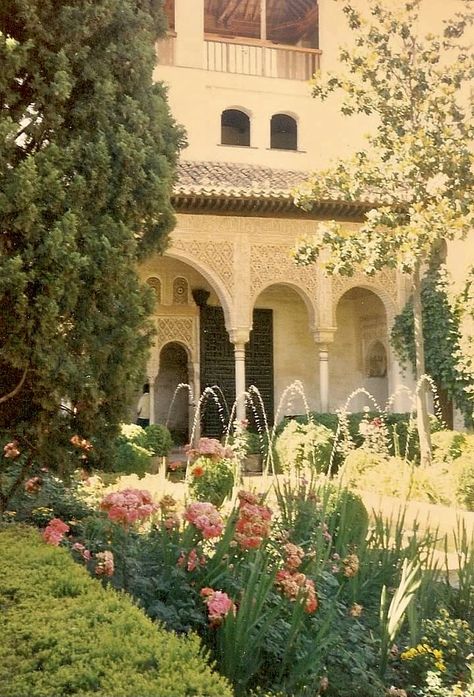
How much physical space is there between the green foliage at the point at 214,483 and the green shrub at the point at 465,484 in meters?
3.03

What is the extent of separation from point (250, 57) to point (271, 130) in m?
1.71

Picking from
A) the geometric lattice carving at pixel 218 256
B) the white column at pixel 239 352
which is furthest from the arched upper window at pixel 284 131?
the white column at pixel 239 352

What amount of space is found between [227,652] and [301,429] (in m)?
10.5

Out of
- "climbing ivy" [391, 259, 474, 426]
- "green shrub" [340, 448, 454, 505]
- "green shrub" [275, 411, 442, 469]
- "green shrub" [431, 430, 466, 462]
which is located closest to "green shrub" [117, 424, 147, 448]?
"green shrub" [275, 411, 442, 469]

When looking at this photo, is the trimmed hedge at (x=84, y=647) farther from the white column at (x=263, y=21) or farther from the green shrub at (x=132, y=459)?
the white column at (x=263, y=21)

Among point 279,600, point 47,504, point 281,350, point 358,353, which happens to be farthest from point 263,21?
point 279,600

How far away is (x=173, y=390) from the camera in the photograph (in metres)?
17.5

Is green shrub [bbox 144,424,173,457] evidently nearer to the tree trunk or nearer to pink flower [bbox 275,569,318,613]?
the tree trunk

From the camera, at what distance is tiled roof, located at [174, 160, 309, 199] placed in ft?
45.6

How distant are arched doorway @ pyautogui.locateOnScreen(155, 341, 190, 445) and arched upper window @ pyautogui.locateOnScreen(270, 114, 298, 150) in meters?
5.51

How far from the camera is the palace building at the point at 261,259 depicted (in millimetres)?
14883

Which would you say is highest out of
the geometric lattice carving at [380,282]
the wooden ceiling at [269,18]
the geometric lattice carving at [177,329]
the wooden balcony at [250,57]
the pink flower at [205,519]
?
the wooden ceiling at [269,18]

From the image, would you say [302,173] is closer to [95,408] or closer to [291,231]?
[291,231]

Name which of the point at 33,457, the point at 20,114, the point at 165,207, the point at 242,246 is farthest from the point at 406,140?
the point at 33,457
